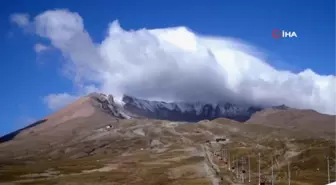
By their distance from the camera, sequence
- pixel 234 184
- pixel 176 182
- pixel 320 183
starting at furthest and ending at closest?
1. pixel 176 182
2. pixel 320 183
3. pixel 234 184

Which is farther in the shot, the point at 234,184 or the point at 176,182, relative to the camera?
the point at 176,182

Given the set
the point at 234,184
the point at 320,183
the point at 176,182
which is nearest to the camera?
the point at 234,184

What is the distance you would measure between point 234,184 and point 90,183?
68669 millimetres

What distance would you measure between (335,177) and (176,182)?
67236 mm

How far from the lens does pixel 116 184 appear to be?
191500mm

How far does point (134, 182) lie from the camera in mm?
198625

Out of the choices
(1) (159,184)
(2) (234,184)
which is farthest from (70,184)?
(2) (234,184)

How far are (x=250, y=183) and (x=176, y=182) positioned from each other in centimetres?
3388

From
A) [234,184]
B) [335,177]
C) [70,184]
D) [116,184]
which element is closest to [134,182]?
[116,184]

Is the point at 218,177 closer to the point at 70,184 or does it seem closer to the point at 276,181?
the point at 276,181

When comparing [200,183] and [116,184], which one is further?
[116,184]

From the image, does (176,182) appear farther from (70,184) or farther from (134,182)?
(70,184)

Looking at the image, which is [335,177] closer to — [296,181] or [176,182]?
[296,181]

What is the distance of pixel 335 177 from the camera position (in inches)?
7500
